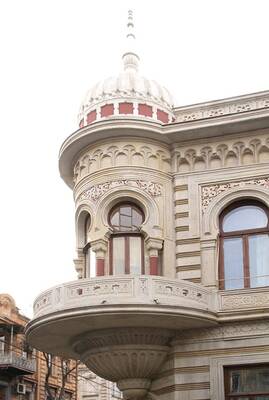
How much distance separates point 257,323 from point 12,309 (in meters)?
32.9

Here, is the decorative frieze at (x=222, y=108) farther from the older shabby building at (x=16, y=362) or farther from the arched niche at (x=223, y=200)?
the older shabby building at (x=16, y=362)

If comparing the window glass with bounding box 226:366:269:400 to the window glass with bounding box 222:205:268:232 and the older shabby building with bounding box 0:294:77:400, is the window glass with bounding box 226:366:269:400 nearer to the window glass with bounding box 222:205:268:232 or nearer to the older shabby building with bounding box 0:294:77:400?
the window glass with bounding box 222:205:268:232

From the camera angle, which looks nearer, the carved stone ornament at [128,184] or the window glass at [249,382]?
the window glass at [249,382]

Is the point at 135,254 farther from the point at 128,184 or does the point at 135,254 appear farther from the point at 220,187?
the point at 220,187

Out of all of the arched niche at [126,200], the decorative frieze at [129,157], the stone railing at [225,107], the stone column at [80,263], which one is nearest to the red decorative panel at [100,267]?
the arched niche at [126,200]

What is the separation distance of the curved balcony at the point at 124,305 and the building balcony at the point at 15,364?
28.4 meters

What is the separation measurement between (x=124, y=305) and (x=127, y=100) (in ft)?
24.1

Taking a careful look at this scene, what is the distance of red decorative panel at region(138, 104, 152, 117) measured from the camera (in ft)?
75.9

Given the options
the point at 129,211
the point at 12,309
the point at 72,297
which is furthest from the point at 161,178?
the point at 12,309

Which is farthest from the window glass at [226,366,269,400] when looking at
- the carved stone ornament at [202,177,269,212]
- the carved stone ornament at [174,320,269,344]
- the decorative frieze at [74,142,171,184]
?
the decorative frieze at [74,142,171,184]

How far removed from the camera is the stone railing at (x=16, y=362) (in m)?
47.5

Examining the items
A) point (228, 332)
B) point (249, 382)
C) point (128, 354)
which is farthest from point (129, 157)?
point (249, 382)

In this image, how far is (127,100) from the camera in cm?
2327

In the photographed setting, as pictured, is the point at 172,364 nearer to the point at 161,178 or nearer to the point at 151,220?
the point at 151,220
